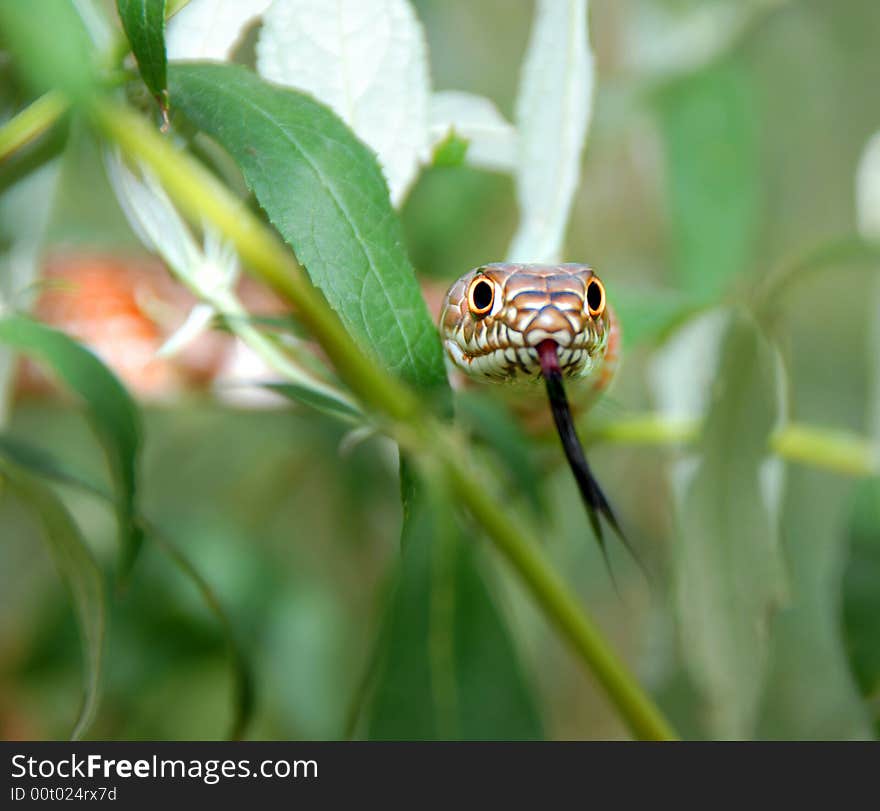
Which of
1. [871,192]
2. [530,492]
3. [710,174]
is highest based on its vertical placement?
[710,174]

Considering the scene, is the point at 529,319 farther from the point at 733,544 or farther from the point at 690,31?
the point at 690,31

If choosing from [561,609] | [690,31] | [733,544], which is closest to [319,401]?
[561,609]

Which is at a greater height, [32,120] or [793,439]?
[32,120]

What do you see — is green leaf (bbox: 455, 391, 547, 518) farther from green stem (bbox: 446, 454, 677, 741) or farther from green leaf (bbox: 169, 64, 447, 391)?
green leaf (bbox: 169, 64, 447, 391)

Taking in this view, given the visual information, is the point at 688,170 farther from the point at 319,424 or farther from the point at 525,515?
the point at 319,424

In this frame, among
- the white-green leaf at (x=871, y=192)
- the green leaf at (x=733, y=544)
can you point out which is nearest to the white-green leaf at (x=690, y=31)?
the white-green leaf at (x=871, y=192)

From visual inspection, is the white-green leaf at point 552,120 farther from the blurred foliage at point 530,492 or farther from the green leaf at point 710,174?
the green leaf at point 710,174

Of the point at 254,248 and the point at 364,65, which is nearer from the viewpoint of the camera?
the point at 254,248

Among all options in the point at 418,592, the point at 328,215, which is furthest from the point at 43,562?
the point at 328,215
